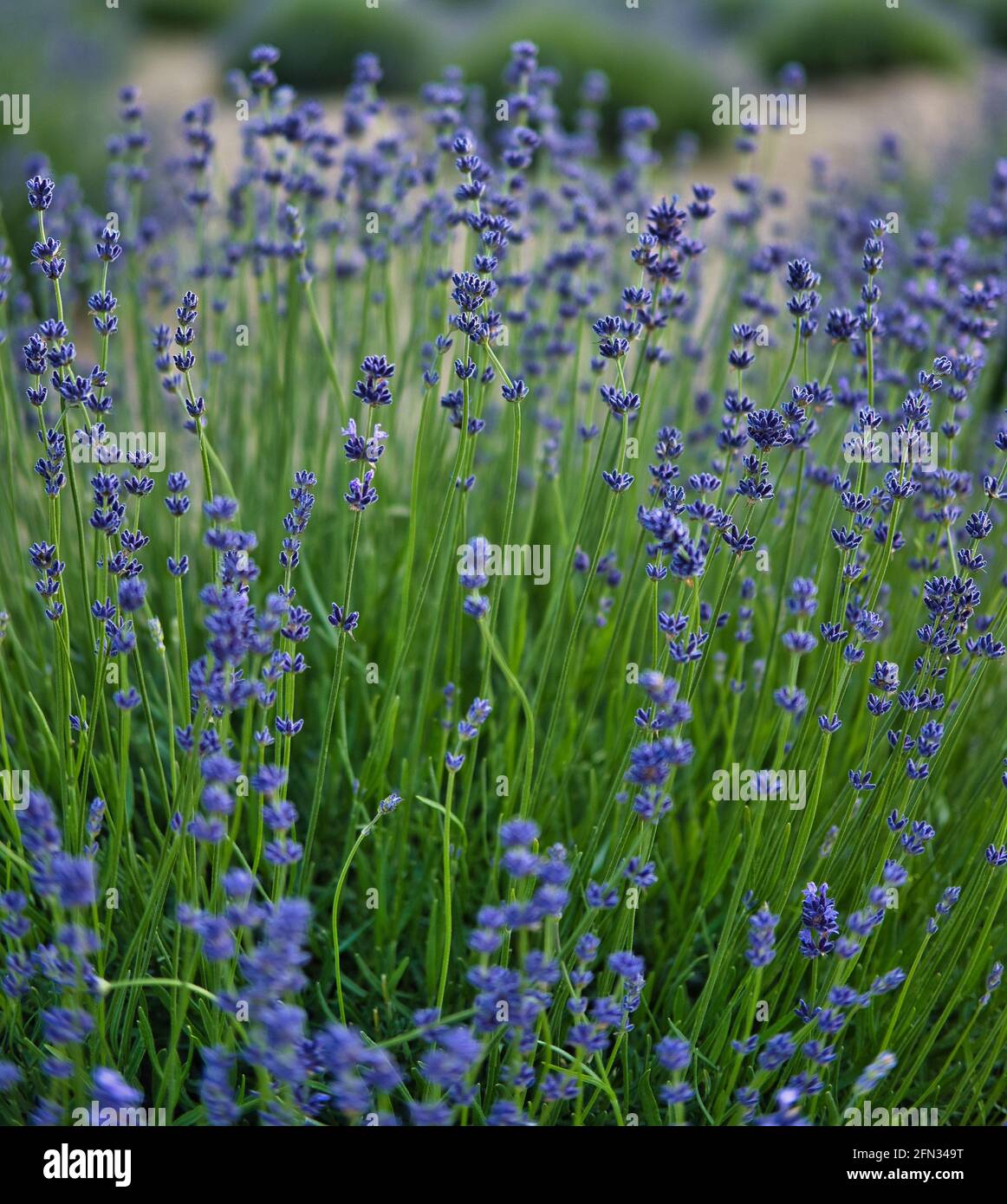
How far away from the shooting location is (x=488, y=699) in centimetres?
212

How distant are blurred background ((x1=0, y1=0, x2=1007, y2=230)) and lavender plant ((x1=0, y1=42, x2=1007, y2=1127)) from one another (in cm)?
603

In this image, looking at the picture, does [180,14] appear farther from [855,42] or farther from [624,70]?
[855,42]

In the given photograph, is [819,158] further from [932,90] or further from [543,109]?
[932,90]

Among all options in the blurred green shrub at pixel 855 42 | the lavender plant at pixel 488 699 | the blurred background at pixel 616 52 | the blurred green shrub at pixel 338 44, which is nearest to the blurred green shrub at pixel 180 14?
the blurred background at pixel 616 52

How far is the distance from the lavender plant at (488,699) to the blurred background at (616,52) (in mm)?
6031

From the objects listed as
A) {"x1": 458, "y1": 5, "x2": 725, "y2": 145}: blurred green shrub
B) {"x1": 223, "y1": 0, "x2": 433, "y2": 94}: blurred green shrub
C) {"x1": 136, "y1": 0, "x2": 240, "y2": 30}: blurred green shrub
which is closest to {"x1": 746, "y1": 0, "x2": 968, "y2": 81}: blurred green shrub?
{"x1": 458, "y1": 5, "x2": 725, "y2": 145}: blurred green shrub

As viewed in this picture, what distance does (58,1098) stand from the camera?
1552mm

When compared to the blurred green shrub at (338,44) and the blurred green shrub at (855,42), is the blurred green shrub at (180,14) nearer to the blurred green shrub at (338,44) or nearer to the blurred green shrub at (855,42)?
the blurred green shrub at (338,44)

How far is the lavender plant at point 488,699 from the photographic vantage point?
1484mm

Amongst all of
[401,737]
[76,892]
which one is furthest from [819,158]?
[76,892]

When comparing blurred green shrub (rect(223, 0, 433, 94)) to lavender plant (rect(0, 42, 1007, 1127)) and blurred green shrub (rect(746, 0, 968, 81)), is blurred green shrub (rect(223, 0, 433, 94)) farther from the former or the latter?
lavender plant (rect(0, 42, 1007, 1127))

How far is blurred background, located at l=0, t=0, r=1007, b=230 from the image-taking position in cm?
907

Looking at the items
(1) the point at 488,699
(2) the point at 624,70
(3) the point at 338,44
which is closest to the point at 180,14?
(3) the point at 338,44

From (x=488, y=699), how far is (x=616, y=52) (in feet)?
35.1
